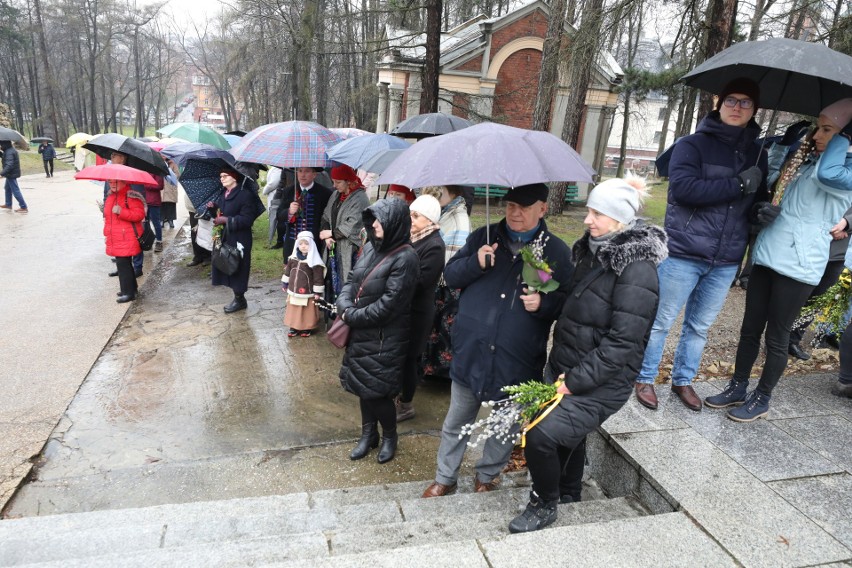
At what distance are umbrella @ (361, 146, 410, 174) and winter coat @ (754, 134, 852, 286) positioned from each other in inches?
110

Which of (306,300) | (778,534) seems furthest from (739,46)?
(306,300)

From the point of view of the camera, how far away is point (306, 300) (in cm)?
560

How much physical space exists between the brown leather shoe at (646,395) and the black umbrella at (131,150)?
6306 mm

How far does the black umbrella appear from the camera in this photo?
6789mm

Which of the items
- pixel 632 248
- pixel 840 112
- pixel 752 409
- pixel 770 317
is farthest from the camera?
pixel 752 409

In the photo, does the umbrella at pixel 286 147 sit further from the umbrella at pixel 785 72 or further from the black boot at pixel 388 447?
the umbrella at pixel 785 72

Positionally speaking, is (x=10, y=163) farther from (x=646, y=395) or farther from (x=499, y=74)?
(x=646, y=395)

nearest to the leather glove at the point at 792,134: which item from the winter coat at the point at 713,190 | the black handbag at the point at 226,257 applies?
the winter coat at the point at 713,190

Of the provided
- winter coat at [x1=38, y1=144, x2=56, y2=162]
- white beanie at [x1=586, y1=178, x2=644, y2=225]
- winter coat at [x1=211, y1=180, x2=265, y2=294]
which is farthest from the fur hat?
winter coat at [x1=38, y1=144, x2=56, y2=162]

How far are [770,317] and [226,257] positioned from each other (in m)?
5.21

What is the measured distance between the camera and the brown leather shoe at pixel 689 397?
3.59 meters

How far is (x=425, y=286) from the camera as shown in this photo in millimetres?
3754

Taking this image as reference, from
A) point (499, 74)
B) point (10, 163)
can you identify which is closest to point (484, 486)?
point (10, 163)

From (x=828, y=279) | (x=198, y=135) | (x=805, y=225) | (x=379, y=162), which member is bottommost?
(x=828, y=279)
